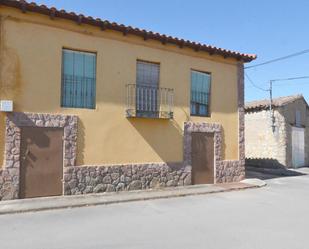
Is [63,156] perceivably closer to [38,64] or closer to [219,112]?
[38,64]

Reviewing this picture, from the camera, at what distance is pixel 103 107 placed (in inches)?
428

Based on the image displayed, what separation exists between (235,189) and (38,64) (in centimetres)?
788

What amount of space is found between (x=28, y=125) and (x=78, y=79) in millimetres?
2102

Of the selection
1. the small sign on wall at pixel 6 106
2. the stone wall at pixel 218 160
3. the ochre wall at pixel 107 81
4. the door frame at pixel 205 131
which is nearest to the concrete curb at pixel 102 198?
the stone wall at pixel 218 160

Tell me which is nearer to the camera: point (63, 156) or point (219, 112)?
point (63, 156)

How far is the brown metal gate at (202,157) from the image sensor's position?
12.9m

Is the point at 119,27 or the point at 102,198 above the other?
the point at 119,27

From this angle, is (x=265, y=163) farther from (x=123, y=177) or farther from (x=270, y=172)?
(x=123, y=177)

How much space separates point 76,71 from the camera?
1058 cm

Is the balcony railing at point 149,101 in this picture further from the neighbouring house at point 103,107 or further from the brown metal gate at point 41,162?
the brown metal gate at point 41,162

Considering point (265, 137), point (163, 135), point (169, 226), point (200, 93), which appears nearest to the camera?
point (169, 226)

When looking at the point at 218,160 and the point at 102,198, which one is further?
the point at 218,160

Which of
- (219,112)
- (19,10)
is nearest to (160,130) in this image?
(219,112)

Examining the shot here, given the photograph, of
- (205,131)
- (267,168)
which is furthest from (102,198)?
(267,168)
